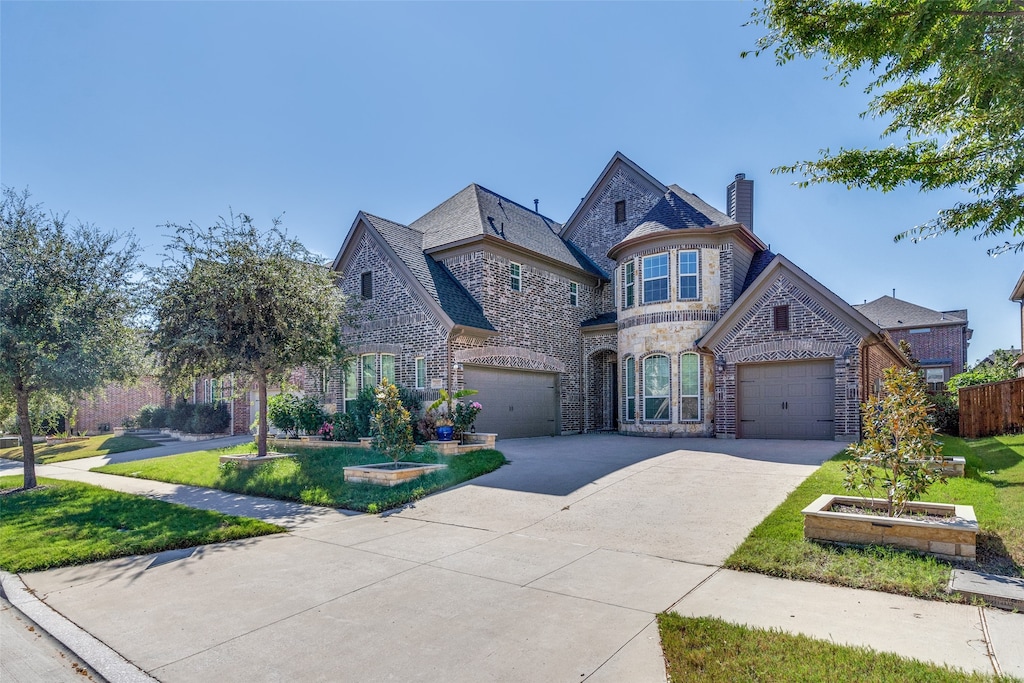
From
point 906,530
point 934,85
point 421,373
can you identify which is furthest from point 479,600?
point 421,373

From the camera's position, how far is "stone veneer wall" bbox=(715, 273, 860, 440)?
50.5 feet

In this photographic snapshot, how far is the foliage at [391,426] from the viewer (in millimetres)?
11797

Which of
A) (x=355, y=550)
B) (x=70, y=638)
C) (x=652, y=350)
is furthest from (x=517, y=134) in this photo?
(x=70, y=638)

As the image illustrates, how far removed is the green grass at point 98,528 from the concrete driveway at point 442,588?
0.43m

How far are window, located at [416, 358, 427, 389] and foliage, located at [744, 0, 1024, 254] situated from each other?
10770 mm

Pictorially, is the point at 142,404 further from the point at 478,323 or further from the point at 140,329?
the point at 478,323

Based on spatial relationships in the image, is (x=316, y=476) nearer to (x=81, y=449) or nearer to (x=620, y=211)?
(x=81, y=449)

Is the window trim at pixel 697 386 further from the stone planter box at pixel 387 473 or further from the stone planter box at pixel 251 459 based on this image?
the stone planter box at pixel 251 459

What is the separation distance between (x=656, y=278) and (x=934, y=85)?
10570mm

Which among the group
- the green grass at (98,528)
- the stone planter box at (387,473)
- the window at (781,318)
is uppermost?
the window at (781,318)

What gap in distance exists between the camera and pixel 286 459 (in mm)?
14523

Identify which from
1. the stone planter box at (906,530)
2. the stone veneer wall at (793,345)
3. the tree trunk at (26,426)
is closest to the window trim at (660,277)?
the stone veneer wall at (793,345)

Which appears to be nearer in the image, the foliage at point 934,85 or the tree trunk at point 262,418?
the foliage at point 934,85

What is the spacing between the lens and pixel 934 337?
4009 centimetres
